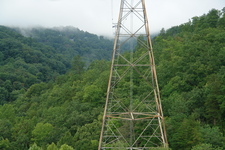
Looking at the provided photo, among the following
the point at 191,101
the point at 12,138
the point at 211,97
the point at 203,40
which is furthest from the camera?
the point at 203,40

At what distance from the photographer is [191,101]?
87.2 ft

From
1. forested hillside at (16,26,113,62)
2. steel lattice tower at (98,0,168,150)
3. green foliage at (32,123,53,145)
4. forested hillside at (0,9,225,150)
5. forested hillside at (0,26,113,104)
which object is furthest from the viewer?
forested hillside at (16,26,113,62)

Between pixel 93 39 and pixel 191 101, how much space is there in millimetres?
172367

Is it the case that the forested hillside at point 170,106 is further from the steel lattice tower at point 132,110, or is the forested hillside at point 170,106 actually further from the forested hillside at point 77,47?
the forested hillside at point 77,47

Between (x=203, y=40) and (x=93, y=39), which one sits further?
(x=93, y=39)

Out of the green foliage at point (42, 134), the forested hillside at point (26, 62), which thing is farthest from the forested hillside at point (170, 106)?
the forested hillside at point (26, 62)

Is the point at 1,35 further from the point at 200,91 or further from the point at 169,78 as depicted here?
the point at 200,91

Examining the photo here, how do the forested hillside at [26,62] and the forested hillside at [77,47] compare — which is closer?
the forested hillside at [26,62]

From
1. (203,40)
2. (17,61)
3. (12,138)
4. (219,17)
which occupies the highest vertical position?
(219,17)

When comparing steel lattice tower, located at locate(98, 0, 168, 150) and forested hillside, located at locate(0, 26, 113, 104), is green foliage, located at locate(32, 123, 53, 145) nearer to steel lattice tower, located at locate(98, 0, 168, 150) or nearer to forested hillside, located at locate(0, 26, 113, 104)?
steel lattice tower, located at locate(98, 0, 168, 150)

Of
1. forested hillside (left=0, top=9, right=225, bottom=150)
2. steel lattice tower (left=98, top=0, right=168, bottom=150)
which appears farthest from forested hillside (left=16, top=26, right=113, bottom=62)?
steel lattice tower (left=98, top=0, right=168, bottom=150)

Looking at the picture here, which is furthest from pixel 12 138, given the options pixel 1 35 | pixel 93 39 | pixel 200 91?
pixel 93 39

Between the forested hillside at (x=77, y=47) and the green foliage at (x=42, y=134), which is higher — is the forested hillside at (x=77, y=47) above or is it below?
above

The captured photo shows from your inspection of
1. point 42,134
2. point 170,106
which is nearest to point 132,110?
point 170,106
